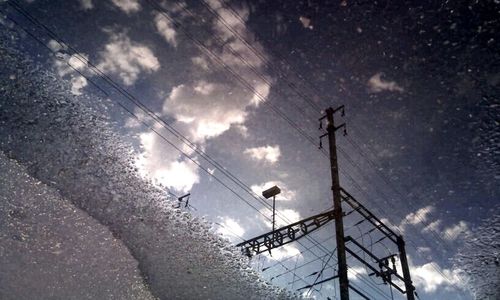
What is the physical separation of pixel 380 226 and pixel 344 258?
4.02 metres

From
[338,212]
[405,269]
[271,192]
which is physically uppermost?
[271,192]

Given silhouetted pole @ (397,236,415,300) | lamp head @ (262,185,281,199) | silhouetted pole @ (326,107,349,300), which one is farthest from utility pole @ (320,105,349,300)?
silhouetted pole @ (397,236,415,300)

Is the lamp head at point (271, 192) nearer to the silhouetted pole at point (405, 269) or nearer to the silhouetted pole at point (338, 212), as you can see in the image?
the silhouetted pole at point (338, 212)

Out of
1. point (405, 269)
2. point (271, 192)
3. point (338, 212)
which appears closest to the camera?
point (338, 212)

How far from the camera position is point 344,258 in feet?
25.2

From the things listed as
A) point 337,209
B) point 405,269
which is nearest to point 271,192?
point 337,209

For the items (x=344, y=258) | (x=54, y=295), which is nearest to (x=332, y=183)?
(x=344, y=258)

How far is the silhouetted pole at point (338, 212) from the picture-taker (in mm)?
7262

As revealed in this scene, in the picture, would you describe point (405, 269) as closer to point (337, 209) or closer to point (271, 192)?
point (337, 209)

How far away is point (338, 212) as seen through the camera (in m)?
8.68

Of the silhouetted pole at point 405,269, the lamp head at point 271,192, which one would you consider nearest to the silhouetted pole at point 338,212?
the lamp head at point 271,192

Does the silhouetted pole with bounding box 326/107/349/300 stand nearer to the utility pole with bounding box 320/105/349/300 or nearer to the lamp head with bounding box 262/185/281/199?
the utility pole with bounding box 320/105/349/300

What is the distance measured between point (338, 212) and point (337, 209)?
98 millimetres

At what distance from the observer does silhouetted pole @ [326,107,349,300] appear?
7.26 meters
